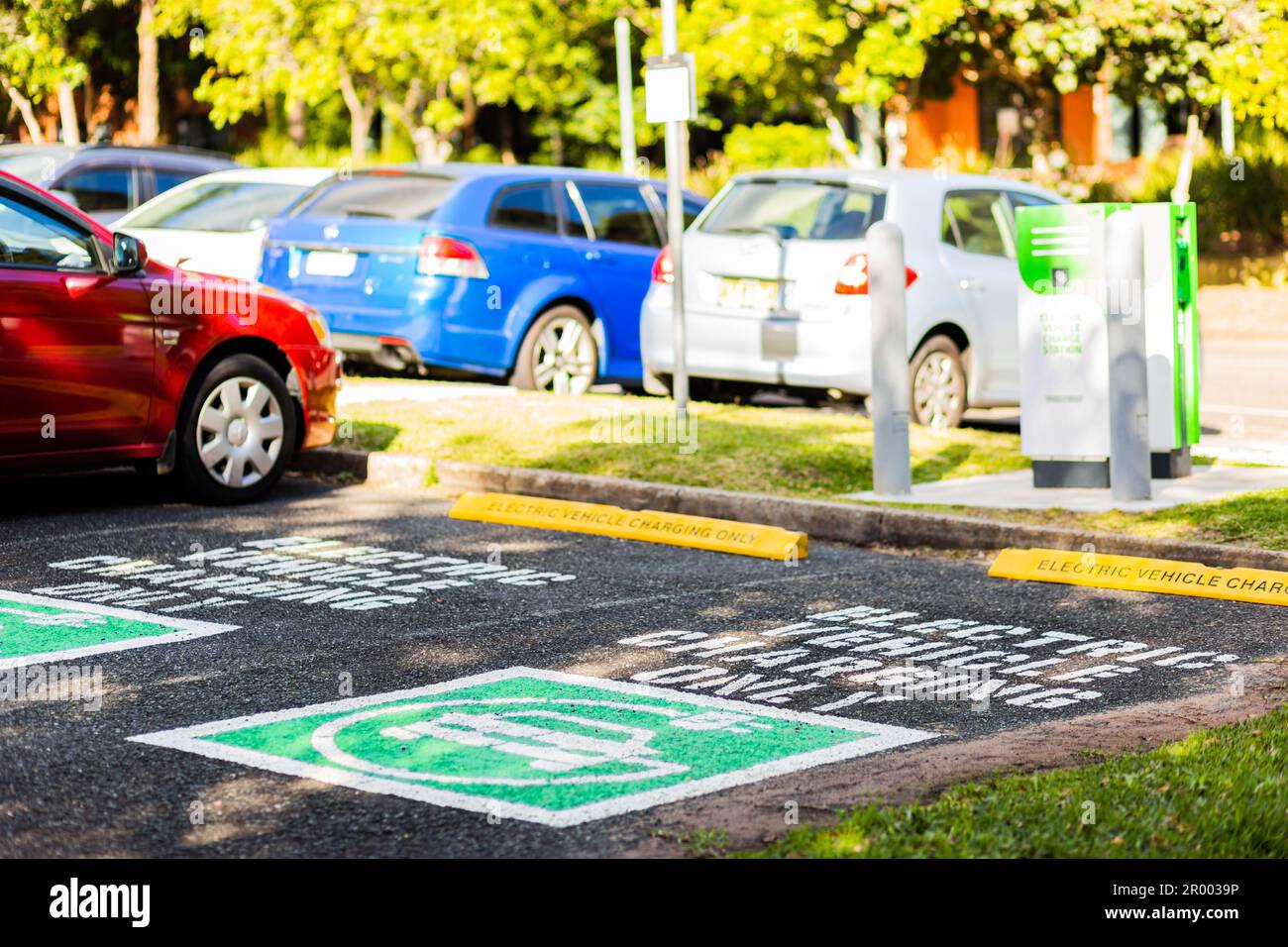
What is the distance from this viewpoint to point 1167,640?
7.47 metres

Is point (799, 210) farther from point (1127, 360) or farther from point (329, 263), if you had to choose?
point (1127, 360)

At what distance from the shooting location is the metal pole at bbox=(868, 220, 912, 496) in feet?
33.8

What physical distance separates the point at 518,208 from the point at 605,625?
747 cm

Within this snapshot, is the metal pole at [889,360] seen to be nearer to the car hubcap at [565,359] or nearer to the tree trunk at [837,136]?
the car hubcap at [565,359]

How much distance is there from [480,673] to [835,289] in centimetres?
613

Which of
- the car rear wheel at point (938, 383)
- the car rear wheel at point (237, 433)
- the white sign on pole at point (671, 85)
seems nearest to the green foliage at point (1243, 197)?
the car rear wheel at point (938, 383)

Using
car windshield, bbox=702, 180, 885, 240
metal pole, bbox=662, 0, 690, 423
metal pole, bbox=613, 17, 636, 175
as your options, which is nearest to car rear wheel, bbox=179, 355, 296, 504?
metal pole, bbox=662, 0, 690, 423

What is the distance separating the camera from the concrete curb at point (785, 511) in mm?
8984

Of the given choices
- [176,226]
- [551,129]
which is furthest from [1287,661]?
[551,129]

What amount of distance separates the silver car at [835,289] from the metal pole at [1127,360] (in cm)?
270

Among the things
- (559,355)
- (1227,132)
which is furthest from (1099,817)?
(1227,132)

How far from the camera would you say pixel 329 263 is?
14.2 meters

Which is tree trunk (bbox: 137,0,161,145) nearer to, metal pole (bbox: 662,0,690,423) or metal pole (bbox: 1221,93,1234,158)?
metal pole (bbox: 1221,93,1234,158)
